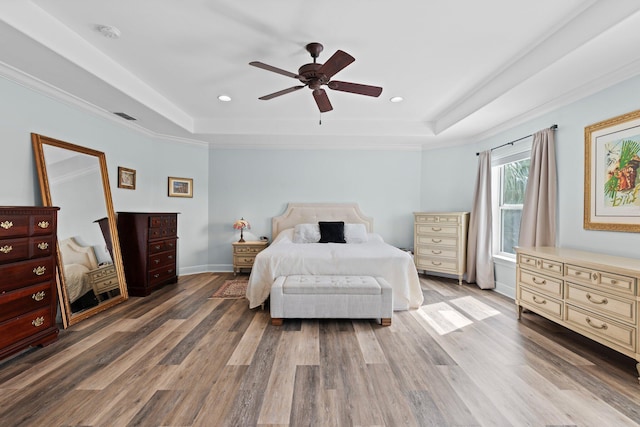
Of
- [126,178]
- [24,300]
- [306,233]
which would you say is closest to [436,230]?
[306,233]

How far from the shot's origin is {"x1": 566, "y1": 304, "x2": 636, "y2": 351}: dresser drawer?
2059 mm

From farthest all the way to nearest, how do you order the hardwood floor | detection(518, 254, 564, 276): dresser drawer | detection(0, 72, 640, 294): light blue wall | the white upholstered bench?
1. detection(0, 72, 640, 294): light blue wall
2. the white upholstered bench
3. detection(518, 254, 564, 276): dresser drawer
4. the hardwood floor

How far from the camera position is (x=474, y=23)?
2.29 metres

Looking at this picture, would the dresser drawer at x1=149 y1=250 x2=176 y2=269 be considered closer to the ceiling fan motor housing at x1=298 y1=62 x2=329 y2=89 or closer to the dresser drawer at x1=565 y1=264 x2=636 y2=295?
the ceiling fan motor housing at x1=298 y1=62 x2=329 y2=89

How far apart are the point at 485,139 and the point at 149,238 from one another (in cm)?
545

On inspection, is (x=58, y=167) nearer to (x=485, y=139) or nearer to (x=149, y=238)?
(x=149, y=238)

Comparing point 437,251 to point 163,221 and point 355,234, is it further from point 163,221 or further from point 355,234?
point 163,221

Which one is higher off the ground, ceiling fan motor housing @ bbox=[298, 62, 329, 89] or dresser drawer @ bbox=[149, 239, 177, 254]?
ceiling fan motor housing @ bbox=[298, 62, 329, 89]

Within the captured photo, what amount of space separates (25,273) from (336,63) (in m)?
3.07

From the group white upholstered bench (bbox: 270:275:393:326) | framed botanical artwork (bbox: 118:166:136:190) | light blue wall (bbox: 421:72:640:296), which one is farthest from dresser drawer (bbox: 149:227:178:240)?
light blue wall (bbox: 421:72:640:296)

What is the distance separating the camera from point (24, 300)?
2324mm

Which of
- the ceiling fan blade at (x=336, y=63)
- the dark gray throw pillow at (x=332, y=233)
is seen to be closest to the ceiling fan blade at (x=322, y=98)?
the ceiling fan blade at (x=336, y=63)

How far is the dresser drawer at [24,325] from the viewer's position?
2.17 meters

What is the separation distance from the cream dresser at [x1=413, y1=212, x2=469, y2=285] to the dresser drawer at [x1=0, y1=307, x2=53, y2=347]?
4.93m
